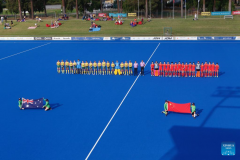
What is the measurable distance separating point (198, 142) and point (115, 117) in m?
5.26

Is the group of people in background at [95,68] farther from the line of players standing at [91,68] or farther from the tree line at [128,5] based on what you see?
the tree line at [128,5]

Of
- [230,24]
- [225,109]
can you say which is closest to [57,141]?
[225,109]

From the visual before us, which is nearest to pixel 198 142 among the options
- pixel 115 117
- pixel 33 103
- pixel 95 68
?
pixel 115 117

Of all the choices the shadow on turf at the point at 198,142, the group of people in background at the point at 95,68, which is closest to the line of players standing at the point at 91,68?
the group of people in background at the point at 95,68

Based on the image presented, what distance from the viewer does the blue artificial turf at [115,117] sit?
46.0ft

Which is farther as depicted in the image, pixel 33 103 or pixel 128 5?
pixel 128 5

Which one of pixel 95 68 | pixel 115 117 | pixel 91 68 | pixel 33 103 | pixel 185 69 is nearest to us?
pixel 115 117

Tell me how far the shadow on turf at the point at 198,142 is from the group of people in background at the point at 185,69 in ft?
35.4

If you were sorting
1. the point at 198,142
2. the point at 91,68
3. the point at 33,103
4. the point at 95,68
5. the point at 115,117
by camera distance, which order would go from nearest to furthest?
the point at 198,142
the point at 115,117
the point at 33,103
the point at 91,68
the point at 95,68

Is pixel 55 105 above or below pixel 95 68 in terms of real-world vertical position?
below

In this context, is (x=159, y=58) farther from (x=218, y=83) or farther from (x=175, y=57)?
(x=218, y=83)

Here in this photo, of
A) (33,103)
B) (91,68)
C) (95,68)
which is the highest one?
(91,68)

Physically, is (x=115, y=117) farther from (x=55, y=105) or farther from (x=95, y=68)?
(x=95, y=68)

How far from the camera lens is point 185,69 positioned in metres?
26.1
